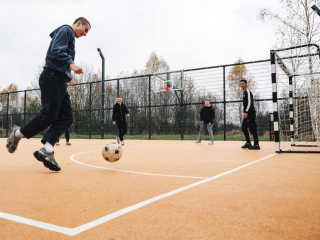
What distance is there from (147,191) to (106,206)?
508 mm

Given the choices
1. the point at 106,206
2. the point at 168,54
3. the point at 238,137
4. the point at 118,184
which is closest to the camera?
the point at 106,206

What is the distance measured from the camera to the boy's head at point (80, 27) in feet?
10.6

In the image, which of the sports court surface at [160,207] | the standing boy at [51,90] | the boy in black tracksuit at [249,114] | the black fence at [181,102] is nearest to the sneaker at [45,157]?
the standing boy at [51,90]

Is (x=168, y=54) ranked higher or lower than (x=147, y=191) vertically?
higher

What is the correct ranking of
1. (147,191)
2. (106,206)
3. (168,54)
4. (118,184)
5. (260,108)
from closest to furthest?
(106,206), (147,191), (118,184), (260,108), (168,54)

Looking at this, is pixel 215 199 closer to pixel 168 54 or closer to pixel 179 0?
pixel 179 0

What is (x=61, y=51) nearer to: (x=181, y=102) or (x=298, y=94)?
(x=298, y=94)

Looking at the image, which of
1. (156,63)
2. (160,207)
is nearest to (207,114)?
(160,207)

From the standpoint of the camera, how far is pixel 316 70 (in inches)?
249

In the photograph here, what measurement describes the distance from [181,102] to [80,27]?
9.83 m

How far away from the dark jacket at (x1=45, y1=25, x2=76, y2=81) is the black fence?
909 cm

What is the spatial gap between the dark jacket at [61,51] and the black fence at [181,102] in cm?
909

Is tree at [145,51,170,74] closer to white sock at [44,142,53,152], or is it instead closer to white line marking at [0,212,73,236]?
white sock at [44,142,53,152]

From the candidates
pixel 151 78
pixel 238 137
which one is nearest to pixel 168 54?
pixel 151 78
